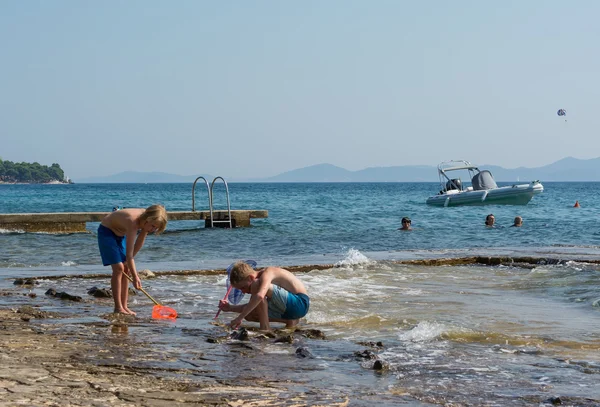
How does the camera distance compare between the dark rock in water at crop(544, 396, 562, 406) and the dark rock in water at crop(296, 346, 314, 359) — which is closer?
the dark rock in water at crop(544, 396, 562, 406)

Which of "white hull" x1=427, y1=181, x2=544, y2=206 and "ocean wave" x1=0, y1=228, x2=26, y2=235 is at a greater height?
"white hull" x1=427, y1=181, x2=544, y2=206

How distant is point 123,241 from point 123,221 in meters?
0.44

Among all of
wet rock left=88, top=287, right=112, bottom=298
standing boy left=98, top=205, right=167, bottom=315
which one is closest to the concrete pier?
wet rock left=88, top=287, right=112, bottom=298

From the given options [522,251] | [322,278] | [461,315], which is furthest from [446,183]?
[461,315]

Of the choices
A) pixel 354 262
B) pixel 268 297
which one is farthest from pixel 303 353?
pixel 354 262

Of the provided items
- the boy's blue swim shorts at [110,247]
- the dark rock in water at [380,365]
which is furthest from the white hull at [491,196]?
the dark rock in water at [380,365]

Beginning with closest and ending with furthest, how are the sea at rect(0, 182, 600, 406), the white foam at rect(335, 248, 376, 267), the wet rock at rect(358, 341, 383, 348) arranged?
the sea at rect(0, 182, 600, 406) → the wet rock at rect(358, 341, 383, 348) → the white foam at rect(335, 248, 376, 267)

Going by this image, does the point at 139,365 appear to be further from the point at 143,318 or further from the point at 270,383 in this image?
the point at 143,318

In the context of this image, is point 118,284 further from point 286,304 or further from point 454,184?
point 454,184

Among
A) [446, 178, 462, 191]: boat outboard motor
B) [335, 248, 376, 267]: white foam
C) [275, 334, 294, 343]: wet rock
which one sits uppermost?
[446, 178, 462, 191]: boat outboard motor

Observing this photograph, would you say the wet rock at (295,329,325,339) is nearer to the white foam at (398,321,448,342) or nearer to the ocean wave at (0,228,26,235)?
the white foam at (398,321,448,342)

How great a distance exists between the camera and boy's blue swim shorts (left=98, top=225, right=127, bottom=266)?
27.6ft

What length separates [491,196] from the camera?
4559cm

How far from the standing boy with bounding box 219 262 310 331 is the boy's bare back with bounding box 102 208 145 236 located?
128 cm
